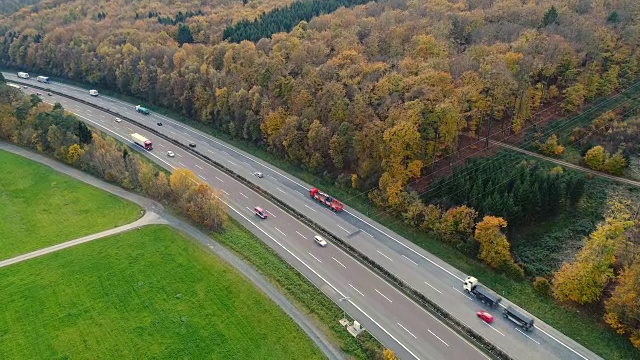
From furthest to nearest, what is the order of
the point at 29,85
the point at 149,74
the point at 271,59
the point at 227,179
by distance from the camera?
the point at 29,85, the point at 149,74, the point at 271,59, the point at 227,179

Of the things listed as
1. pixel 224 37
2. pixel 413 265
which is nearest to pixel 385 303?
pixel 413 265

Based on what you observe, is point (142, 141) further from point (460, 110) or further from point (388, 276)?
point (460, 110)

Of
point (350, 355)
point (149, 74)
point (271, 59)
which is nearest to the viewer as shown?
point (350, 355)

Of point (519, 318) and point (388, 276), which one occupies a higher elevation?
point (519, 318)

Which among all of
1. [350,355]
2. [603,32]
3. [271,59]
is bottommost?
[350,355]

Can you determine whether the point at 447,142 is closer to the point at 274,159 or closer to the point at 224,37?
the point at 274,159

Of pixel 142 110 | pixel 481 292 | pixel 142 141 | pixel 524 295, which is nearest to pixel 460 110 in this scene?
pixel 481 292

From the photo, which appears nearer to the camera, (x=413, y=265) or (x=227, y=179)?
(x=413, y=265)

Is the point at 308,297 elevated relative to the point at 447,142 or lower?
lower
